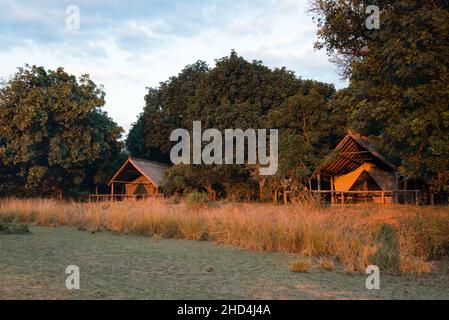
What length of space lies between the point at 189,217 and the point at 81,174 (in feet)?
69.8

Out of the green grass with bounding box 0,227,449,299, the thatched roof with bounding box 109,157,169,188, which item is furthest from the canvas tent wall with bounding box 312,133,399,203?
the green grass with bounding box 0,227,449,299

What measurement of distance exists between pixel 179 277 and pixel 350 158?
20.5 metres

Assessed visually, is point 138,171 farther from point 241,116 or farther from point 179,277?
point 179,277

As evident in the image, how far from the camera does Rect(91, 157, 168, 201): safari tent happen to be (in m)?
31.0

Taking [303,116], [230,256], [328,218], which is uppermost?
[303,116]

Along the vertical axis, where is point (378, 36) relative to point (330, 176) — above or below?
above

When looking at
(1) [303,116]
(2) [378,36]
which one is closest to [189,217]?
(2) [378,36]

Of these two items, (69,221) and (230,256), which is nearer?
(230,256)

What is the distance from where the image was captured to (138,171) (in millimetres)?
32750

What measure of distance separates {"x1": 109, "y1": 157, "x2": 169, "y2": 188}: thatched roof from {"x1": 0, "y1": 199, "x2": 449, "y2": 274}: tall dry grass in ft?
54.4

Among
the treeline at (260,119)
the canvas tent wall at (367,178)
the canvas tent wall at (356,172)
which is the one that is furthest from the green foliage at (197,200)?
the canvas tent wall at (367,178)

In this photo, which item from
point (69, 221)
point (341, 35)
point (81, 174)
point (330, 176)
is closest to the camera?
point (341, 35)

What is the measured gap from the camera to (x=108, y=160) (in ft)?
111

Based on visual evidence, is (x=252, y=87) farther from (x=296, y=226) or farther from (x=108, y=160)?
(x=296, y=226)
